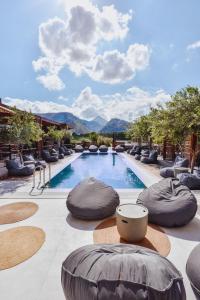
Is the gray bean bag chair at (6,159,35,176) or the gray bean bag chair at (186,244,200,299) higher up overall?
the gray bean bag chair at (6,159,35,176)

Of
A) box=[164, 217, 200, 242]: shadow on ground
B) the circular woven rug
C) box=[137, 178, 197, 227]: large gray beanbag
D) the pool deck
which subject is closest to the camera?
the pool deck

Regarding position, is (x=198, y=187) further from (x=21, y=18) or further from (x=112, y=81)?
(x=112, y=81)

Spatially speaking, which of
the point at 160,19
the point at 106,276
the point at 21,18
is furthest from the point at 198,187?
the point at 21,18

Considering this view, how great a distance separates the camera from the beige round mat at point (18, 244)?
364 cm

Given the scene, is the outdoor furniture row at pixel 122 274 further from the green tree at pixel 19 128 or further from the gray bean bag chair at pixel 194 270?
the green tree at pixel 19 128

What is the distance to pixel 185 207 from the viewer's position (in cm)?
488

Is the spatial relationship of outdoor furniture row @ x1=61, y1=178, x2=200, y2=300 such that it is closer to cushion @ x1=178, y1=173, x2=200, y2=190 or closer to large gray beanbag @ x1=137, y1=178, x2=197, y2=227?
large gray beanbag @ x1=137, y1=178, x2=197, y2=227

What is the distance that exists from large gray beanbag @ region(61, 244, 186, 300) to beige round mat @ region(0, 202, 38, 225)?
10.9ft

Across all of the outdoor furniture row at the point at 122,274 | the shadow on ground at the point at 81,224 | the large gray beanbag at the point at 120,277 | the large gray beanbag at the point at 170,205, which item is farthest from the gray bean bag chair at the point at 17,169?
the large gray beanbag at the point at 120,277

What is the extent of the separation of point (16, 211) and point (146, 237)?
3.72 meters

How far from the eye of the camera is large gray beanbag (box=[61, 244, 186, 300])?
6.82 ft

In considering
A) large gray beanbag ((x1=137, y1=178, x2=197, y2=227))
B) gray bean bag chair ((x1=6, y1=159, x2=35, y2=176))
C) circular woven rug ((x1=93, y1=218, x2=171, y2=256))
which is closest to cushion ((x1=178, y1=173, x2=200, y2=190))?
large gray beanbag ((x1=137, y1=178, x2=197, y2=227))

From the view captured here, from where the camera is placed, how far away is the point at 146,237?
439 centimetres

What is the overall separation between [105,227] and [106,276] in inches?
108
